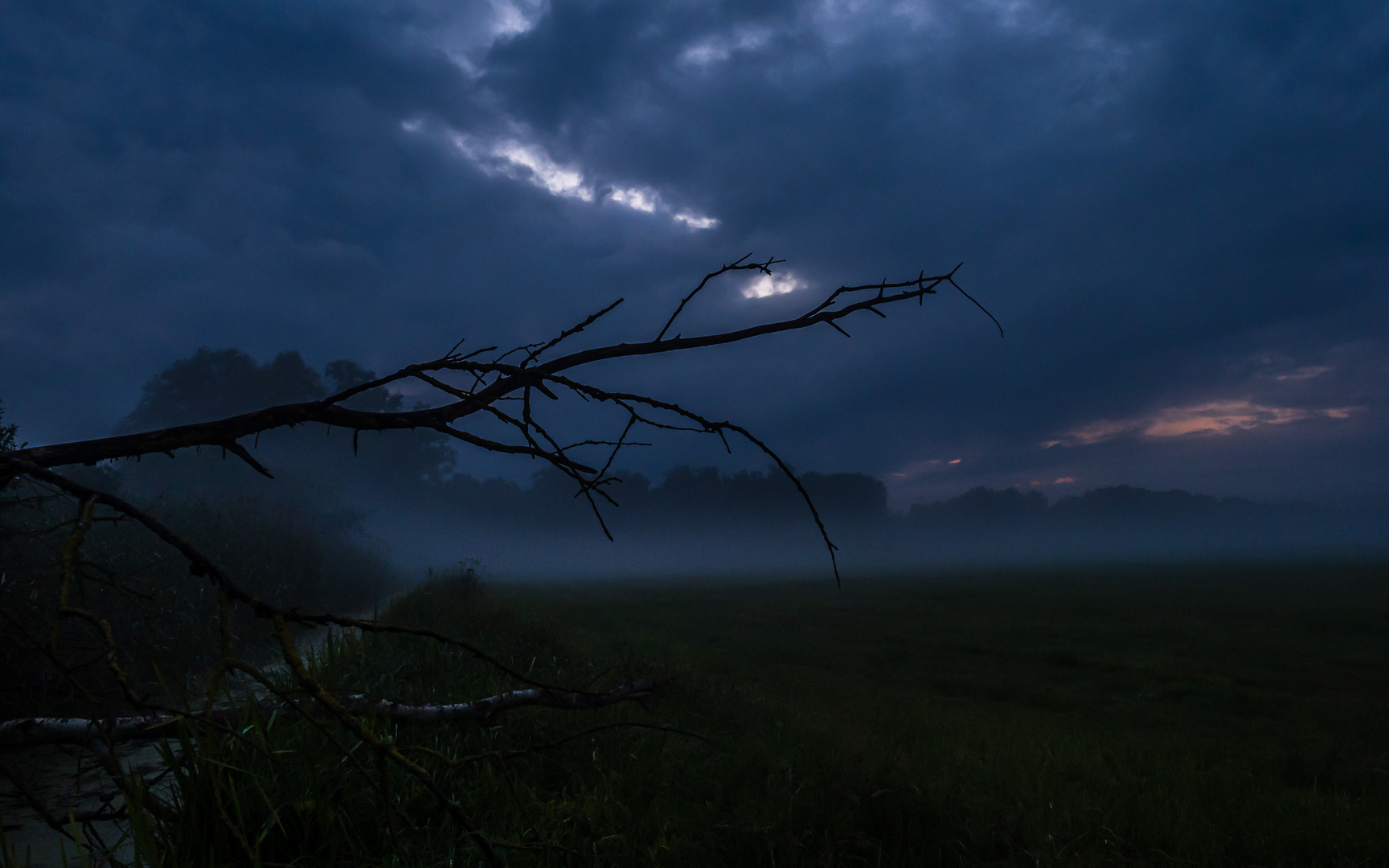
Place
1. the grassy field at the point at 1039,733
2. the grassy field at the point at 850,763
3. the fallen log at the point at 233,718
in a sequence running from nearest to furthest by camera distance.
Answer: the fallen log at the point at 233,718 → the grassy field at the point at 850,763 → the grassy field at the point at 1039,733

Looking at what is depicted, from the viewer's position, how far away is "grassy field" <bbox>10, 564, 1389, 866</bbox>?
11.7 ft

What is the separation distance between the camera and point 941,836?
14.3 ft

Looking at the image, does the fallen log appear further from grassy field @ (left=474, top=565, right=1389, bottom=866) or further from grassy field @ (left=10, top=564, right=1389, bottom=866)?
grassy field @ (left=474, top=565, right=1389, bottom=866)

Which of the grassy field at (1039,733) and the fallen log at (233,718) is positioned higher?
the fallen log at (233,718)

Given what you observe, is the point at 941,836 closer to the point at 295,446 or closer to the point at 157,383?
the point at 295,446

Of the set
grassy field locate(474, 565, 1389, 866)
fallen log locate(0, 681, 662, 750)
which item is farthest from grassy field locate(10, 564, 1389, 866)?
fallen log locate(0, 681, 662, 750)

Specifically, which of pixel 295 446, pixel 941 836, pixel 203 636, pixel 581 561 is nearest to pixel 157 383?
pixel 295 446

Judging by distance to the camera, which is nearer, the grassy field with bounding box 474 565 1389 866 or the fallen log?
→ the fallen log

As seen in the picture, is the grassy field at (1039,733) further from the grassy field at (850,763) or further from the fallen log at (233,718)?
the fallen log at (233,718)

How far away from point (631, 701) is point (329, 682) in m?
3.11

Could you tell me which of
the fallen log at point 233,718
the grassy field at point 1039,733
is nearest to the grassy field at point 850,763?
the grassy field at point 1039,733

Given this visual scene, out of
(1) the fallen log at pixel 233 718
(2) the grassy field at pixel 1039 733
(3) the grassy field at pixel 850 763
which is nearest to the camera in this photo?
(1) the fallen log at pixel 233 718

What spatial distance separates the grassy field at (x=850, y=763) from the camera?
3.56 meters

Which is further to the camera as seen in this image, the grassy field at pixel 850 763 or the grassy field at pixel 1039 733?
the grassy field at pixel 1039 733
